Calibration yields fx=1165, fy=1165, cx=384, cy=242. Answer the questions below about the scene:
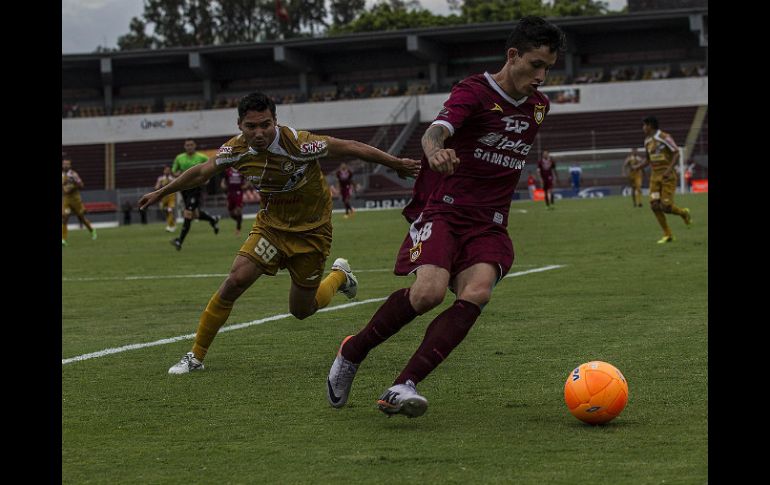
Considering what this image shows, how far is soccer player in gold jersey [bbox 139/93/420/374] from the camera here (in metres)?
7.85

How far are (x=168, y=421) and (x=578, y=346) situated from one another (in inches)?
137

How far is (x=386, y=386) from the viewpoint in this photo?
7055mm

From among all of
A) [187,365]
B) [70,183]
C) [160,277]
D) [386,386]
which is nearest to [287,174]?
[187,365]

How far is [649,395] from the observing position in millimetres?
6402

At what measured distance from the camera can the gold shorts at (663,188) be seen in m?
21.2

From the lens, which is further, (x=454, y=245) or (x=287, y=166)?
(x=287, y=166)

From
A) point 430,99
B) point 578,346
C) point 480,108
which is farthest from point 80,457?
point 430,99

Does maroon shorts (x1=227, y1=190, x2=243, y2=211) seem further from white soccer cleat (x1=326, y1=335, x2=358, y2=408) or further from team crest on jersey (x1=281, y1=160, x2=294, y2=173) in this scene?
white soccer cleat (x1=326, y1=335, x2=358, y2=408)

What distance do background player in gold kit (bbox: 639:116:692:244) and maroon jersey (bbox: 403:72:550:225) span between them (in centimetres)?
1445

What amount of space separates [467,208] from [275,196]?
2.39m

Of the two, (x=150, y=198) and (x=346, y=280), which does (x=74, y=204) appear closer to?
(x=346, y=280)

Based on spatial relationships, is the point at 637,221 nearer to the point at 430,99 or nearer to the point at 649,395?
the point at 649,395

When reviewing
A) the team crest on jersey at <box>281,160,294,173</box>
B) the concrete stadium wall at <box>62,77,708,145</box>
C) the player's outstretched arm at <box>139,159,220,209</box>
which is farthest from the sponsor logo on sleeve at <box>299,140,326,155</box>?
the concrete stadium wall at <box>62,77,708,145</box>

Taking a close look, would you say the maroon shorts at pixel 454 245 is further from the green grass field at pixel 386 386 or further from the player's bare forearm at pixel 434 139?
the green grass field at pixel 386 386
